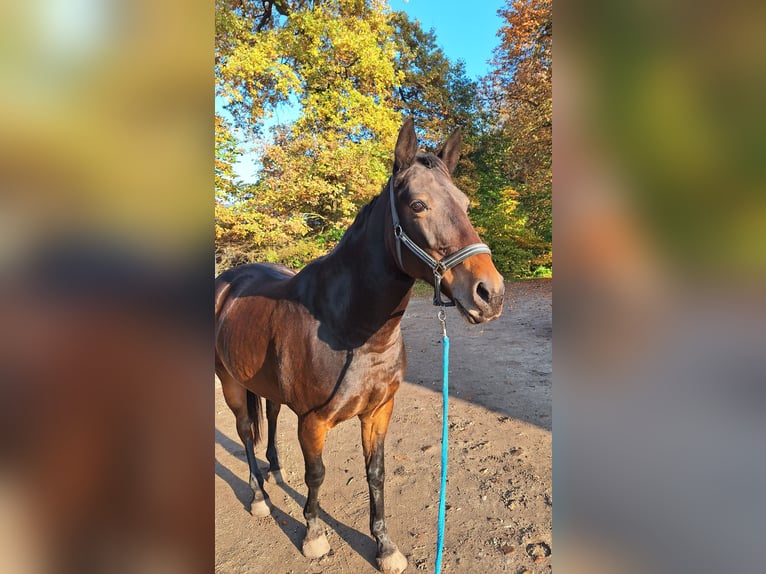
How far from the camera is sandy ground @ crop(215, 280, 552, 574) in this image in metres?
2.44

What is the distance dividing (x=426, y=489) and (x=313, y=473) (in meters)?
1.06

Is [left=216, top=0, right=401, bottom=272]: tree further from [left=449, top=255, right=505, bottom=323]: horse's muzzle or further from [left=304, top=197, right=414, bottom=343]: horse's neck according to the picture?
[left=449, top=255, right=505, bottom=323]: horse's muzzle

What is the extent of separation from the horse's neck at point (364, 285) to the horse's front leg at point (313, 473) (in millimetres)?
546

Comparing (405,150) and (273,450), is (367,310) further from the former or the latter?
(273,450)

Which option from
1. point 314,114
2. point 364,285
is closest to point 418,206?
point 364,285

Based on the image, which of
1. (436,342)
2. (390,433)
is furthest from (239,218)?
(390,433)

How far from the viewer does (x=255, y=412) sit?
3258 mm

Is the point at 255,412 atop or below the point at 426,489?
atop

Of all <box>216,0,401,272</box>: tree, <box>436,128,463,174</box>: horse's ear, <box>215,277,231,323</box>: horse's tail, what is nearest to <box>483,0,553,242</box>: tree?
<box>216,0,401,272</box>: tree

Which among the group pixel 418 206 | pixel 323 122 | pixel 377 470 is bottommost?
pixel 377 470
